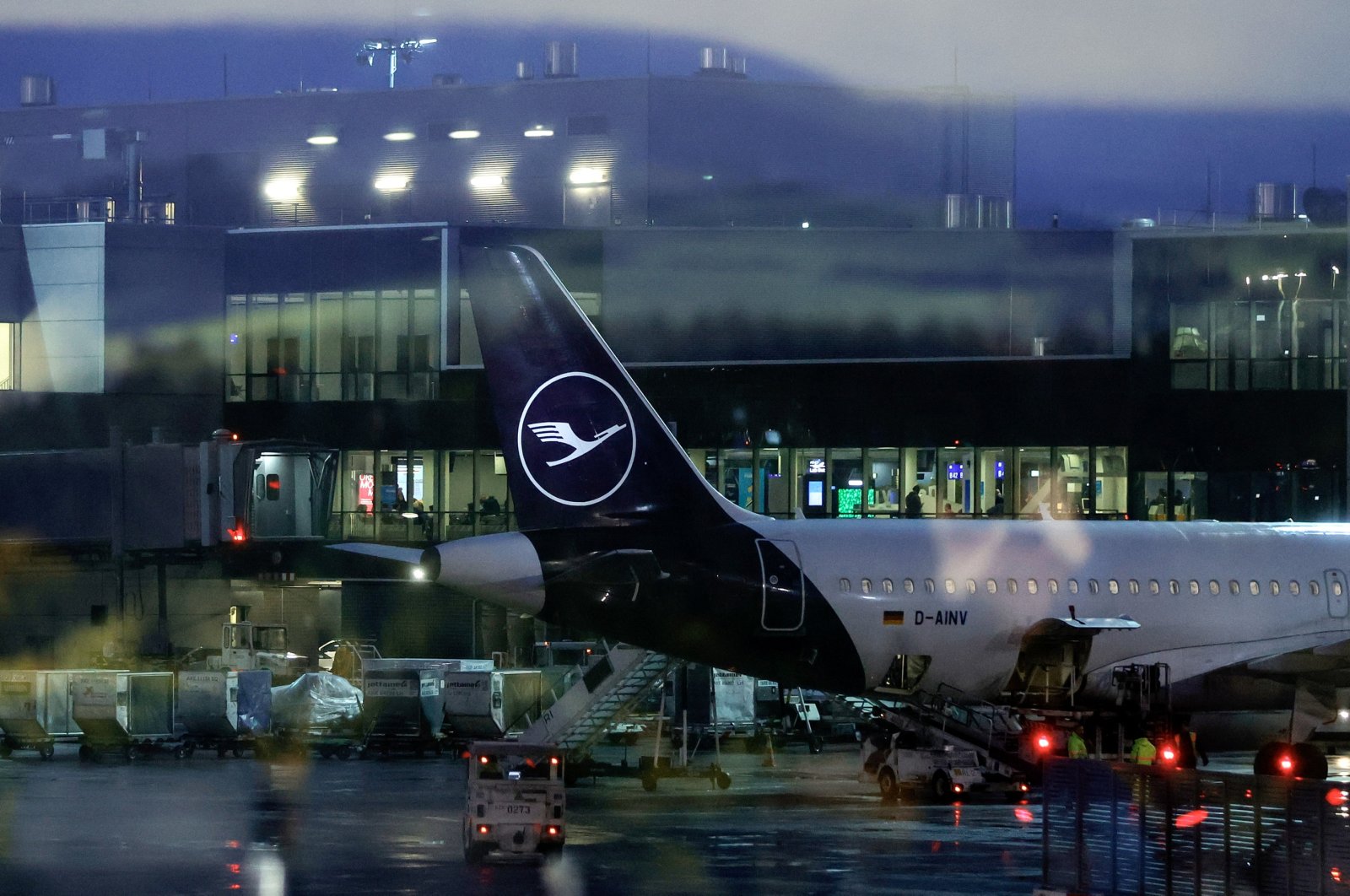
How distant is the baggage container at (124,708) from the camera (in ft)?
155

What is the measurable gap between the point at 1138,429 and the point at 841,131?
3776cm

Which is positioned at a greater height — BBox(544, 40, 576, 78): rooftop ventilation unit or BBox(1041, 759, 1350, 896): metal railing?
BBox(544, 40, 576, 78): rooftop ventilation unit

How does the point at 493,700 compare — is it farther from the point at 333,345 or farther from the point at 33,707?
the point at 333,345

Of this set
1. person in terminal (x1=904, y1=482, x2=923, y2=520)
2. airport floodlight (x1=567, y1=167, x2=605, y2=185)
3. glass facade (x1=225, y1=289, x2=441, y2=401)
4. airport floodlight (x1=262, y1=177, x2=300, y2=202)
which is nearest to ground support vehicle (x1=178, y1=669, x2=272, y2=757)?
person in terminal (x1=904, y1=482, x2=923, y2=520)

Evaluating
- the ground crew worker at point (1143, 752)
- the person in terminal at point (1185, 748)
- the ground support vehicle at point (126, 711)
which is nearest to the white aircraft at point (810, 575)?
the person in terminal at point (1185, 748)

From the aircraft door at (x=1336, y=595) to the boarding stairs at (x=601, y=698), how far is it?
13.5 metres

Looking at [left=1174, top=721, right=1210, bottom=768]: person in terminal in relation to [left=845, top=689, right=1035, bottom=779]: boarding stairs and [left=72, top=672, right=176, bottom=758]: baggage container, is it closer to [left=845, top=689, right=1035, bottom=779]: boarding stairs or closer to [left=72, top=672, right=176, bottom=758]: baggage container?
[left=845, top=689, right=1035, bottom=779]: boarding stairs

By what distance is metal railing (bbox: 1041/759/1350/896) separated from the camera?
18500 millimetres

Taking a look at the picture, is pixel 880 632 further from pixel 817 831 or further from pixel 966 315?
pixel 966 315

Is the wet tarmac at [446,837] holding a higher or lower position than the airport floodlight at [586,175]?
lower

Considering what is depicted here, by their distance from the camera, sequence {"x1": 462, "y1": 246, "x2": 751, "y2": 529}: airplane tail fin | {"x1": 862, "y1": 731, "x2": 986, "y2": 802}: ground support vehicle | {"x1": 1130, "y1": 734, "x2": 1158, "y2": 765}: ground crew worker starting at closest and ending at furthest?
{"x1": 462, "y1": 246, "x2": 751, "y2": 529}: airplane tail fin
{"x1": 1130, "y1": 734, "x2": 1158, "y2": 765}: ground crew worker
{"x1": 862, "y1": 731, "x2": 986, "y2": 802}: ground support vehicle

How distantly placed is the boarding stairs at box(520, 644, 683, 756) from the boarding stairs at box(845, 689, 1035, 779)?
4.62m

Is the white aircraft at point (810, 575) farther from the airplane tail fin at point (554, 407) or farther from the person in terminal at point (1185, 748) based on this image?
the person in terminal at point (1185, 748)

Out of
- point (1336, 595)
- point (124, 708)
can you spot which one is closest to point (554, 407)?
point (1336, 595)
